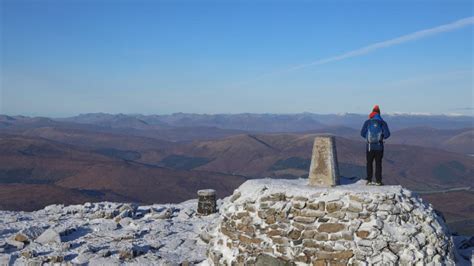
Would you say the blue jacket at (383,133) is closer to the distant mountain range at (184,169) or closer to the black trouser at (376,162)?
the black trouser at (376,162)

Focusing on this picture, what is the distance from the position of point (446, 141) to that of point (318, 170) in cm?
20844

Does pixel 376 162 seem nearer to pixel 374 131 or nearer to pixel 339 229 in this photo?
pixel 374 131

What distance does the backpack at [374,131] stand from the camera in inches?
438

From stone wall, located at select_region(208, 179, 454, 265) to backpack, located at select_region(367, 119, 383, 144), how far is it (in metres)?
1.38

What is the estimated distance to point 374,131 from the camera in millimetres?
11180

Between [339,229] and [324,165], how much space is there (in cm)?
178

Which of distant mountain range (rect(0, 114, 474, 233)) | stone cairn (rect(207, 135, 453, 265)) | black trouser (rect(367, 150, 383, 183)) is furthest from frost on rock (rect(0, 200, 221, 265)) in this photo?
distant mountain range (rect(0, 114, 474, 233))

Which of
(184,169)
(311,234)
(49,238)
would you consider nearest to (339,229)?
(311,234)

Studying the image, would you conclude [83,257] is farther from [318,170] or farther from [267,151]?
[267,151]

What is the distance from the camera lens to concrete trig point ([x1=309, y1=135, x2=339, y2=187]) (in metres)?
10.7

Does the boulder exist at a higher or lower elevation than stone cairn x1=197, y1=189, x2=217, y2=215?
lower

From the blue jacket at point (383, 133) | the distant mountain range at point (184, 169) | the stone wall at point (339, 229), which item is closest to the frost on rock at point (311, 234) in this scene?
the stone wall at point (339, 229)

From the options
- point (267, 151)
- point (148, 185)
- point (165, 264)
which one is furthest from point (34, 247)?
point (267, 151)

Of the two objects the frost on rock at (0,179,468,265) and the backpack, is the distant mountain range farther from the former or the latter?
the frost on rock at (0,179,468,265)
